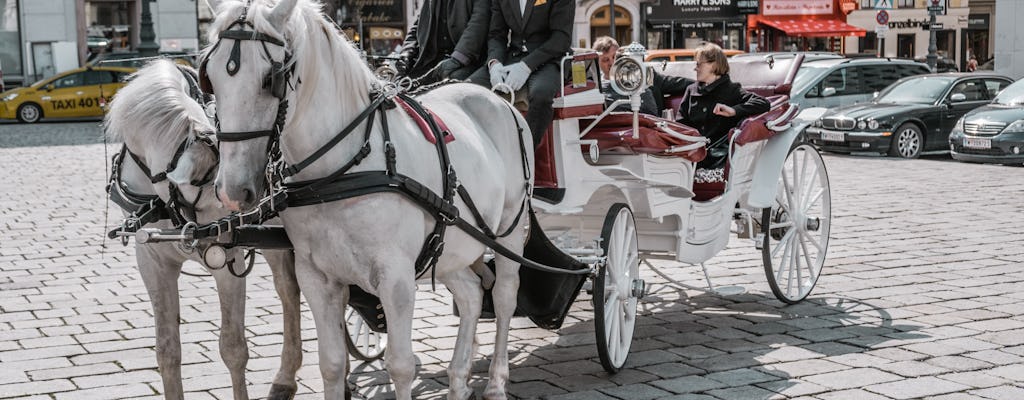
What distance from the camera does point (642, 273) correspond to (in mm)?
9625

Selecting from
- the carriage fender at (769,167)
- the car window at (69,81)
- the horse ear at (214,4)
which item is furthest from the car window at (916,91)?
the car window at (69,81)

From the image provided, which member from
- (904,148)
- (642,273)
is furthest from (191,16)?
(642,273)

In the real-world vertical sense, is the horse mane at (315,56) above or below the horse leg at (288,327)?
above

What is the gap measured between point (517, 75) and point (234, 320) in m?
1.96

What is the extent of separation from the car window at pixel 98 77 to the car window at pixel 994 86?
19234 millimetres

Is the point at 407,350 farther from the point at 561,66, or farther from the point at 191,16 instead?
the point at 191,16

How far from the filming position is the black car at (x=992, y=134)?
1761 cm

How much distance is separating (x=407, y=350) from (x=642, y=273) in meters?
5.09

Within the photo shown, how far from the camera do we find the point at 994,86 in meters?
20.7

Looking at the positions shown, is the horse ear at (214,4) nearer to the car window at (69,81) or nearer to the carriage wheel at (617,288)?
the carriage wheel at (617,288)

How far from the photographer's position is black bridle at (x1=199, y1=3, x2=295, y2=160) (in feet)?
13.5

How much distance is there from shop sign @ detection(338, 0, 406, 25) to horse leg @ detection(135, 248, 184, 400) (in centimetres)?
3893

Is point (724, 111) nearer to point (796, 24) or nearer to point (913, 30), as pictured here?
point (796, 24)

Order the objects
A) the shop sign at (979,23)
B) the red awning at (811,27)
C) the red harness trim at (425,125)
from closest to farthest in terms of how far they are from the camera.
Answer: the red harness trim at (425,125) → the red awning at (811,27) → the shop sign at (979,23)
